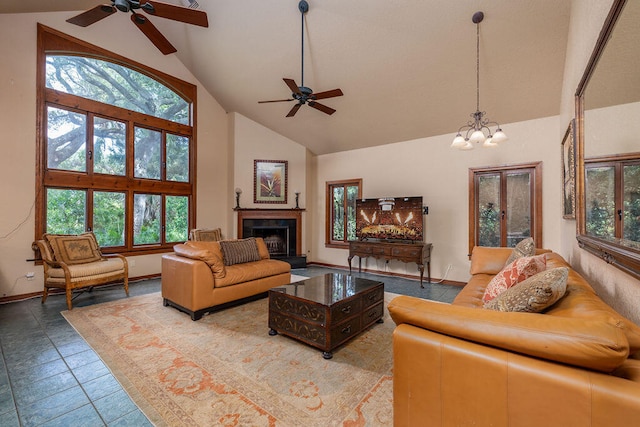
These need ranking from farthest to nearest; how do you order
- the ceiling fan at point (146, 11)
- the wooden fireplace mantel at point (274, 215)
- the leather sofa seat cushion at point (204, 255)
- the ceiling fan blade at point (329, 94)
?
the wooden fireplace mantel at point (274, 215) < the ceiling fan blade at point (329, 94) < the leather sofa seat cushion at point (204, 255) < the ceiling fan at point (146, 11)

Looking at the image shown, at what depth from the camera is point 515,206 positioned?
177 inches

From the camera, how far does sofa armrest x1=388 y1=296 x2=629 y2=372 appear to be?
0.84m

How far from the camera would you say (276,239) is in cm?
649

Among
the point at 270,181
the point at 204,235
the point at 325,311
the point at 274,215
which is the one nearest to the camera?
the point at 325,311

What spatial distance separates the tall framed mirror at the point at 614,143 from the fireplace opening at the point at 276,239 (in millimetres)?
5248

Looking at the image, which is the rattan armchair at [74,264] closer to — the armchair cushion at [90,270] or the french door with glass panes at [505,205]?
the armchair cushion at [90,270]

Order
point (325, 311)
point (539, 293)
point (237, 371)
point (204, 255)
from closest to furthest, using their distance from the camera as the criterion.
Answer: point (539, 293), point (237, 371), point (325, 311), point (204, 255)

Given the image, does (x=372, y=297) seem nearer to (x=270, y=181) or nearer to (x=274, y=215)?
(x=274, y=215)

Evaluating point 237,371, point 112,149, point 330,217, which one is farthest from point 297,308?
point 112,149

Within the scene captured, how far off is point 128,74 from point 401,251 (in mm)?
5838

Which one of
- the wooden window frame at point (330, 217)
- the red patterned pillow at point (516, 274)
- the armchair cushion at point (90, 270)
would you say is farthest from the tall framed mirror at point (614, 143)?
the armchair cushion at point (90, 270)

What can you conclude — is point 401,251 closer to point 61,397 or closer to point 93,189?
point 61,397

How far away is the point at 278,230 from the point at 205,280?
3.37 m

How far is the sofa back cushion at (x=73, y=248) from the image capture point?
377 cm
